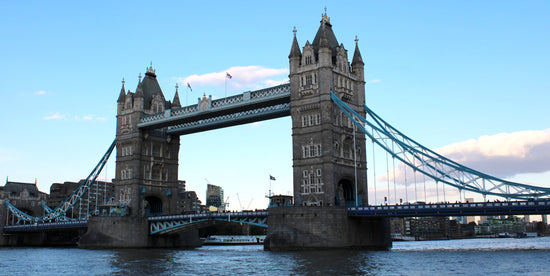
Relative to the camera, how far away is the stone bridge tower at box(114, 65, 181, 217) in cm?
10319

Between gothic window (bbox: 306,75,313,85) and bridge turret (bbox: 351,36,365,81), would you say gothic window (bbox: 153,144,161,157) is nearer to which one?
gothic window (bbox: 306,75,313,85)

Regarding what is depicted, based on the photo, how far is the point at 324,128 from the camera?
7700 centimetres

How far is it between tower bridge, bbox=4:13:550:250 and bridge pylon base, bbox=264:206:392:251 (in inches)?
5.0

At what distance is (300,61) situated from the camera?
81.6m

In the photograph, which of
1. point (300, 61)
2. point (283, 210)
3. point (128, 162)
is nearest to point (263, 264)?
point (283, 210)

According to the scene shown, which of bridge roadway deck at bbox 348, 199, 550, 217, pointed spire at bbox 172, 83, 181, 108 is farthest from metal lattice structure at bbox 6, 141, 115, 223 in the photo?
bridge roadway deck at bbox 348, 199, 550, 217

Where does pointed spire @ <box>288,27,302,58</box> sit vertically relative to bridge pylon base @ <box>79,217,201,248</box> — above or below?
above

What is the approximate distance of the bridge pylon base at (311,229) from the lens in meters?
69.2

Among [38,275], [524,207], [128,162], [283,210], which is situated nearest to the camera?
[38,275]

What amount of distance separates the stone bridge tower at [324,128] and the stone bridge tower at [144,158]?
3621cm

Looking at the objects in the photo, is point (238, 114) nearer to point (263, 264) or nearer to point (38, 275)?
point (263, 264)

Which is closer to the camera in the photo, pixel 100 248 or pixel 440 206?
pixel 440 206

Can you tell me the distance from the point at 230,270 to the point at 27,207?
346 feet

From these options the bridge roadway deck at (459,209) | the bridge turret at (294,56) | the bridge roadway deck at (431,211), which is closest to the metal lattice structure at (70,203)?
the bridge roadway deck at (431,211)
